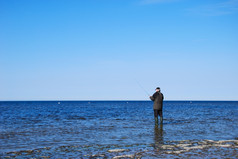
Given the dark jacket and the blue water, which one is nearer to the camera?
the blue water

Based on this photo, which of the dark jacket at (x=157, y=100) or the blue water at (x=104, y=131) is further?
the dark jacket at (x=157, y=100)

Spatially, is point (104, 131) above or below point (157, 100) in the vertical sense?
below

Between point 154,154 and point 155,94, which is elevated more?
point 155,94

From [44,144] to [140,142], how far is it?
3.92 m

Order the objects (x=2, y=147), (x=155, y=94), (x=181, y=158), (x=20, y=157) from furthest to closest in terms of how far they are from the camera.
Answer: (x=155, y=94) → (x=2, y=147) → (x=20, y=157) → (x=181, y=158)

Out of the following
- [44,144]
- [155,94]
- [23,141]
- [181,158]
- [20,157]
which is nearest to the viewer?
[181,158]

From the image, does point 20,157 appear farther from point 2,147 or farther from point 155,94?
point 155,94

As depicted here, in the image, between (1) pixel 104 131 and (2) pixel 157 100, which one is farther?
(2) pixel 157 100

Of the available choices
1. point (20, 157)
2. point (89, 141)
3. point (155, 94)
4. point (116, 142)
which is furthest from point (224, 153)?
point (155, 94)

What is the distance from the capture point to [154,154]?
8.42 metres

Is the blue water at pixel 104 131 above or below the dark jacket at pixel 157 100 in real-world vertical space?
below

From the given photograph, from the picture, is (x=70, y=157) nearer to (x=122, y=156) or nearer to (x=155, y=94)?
(x=122, y=156)

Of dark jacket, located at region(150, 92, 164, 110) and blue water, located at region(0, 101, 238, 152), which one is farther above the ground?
dark jacket, located at region(150, 92, 164, 110)

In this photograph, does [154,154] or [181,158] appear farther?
[154,154]
